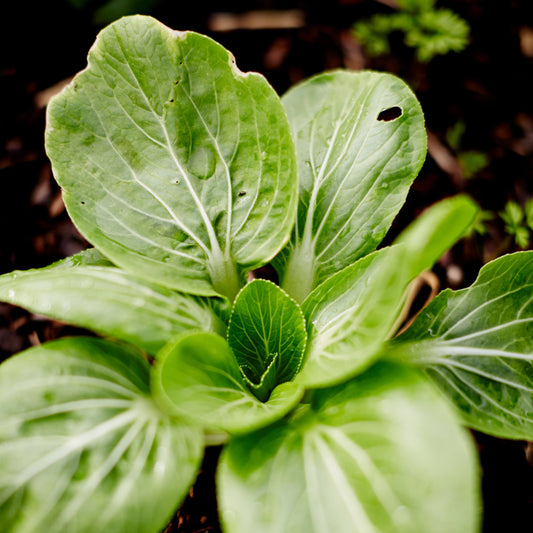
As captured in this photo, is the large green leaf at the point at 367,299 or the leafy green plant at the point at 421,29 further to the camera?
the leafy green plant at the point at 421,29

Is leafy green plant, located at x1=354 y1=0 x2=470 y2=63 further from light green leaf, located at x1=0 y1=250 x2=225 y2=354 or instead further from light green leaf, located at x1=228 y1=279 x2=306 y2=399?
light green leaf, located at x1=0 y1=250 x2=225 y2=354

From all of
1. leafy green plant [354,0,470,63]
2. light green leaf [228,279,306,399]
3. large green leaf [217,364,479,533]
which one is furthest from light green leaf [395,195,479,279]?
leafy green plant [354,0,470,63]

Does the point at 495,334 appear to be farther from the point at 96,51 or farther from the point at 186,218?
the point at 96,51

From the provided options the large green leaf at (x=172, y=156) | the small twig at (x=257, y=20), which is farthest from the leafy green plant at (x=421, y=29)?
the large green leaf at (x=172, y=156)

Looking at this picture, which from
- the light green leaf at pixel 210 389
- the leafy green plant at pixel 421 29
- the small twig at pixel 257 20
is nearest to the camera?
the light green leaf at pixel 210 389

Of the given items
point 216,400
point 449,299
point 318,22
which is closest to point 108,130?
point 216,400

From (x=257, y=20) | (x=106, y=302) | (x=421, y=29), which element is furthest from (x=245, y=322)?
(x=257, y=20)

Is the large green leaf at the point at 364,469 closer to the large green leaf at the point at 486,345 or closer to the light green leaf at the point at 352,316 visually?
the light green leaf at the point at 352,316
